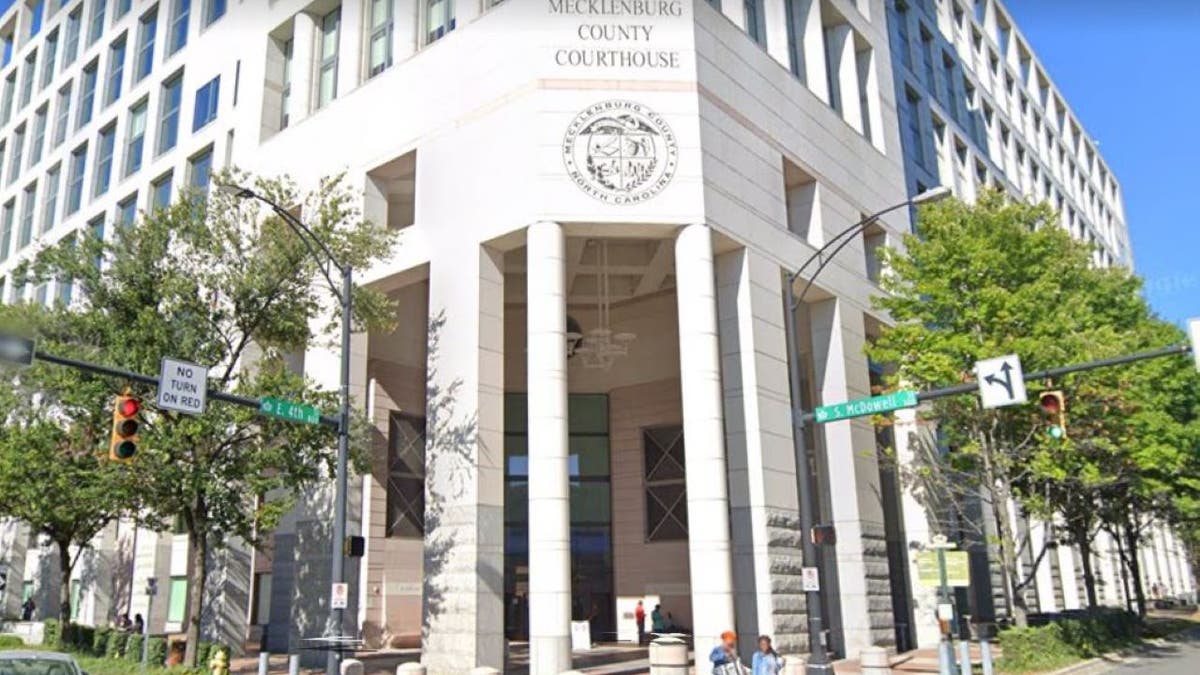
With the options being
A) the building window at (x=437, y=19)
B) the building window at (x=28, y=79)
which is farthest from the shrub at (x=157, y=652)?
the building window at (x=28, y=79)

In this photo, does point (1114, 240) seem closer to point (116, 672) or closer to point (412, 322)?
point (412, 322)

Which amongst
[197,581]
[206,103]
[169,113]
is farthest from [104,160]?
[197,581]

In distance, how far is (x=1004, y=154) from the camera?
194 ft

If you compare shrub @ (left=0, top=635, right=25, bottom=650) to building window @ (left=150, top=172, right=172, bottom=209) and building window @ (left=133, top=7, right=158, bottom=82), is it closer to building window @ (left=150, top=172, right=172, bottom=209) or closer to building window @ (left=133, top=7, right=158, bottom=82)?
building window @ (left=150, top=172, right=172, bottom=209)

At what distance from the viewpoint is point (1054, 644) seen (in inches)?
945

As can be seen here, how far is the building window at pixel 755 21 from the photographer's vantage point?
3167cm

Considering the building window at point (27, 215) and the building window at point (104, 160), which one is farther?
the building window at point (27, 215)

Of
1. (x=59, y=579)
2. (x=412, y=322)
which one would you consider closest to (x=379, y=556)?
(x=412, y=322)

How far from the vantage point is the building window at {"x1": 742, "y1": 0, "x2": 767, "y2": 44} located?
31672 mm

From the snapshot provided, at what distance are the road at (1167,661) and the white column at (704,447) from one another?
32.3ft

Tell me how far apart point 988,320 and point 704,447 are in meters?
8.84

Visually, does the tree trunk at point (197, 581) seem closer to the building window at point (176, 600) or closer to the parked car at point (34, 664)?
the parked car at point (34, 664)

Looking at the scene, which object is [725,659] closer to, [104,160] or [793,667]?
[793,667]

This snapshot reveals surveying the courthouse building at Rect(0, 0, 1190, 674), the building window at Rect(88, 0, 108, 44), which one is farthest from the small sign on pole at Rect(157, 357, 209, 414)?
the building window at Rect(88, 0, 108, 44)
